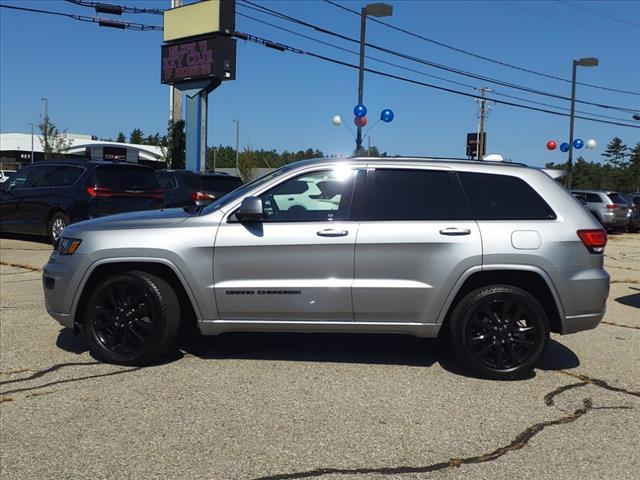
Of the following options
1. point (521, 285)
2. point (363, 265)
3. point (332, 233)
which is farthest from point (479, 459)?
point (332, 233)

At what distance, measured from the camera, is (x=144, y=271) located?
5055 millimetres

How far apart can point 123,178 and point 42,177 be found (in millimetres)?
1970

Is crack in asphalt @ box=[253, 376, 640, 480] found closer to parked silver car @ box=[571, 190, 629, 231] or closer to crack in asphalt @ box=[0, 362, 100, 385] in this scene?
crack in asphalt @ box=[0, 362, 100, 385]

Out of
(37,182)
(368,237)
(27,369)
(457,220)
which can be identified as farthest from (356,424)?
(37,182)

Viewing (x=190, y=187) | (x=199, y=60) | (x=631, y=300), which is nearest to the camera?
(x=631, y=300)

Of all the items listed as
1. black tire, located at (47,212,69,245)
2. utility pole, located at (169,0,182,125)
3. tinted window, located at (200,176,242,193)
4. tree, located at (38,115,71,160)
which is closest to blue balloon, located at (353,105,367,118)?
tinted window, located at (200,176,242,193)

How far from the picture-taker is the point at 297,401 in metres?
4.35

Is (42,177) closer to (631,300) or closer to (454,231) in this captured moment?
(454,231)

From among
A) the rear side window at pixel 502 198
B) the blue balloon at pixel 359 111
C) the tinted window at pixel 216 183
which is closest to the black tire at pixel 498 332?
the rear side window at pixel 502 198

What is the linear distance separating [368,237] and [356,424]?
1490mm

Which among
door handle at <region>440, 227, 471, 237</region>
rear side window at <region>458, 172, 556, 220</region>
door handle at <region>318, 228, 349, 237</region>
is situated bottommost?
door handle at <region>318, 228, 349, 237</region>

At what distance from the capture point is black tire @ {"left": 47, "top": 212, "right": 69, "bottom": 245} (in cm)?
1205

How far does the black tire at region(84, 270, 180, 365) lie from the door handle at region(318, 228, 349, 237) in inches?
51.6

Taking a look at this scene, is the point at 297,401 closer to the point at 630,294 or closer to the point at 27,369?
the point at 27,369
